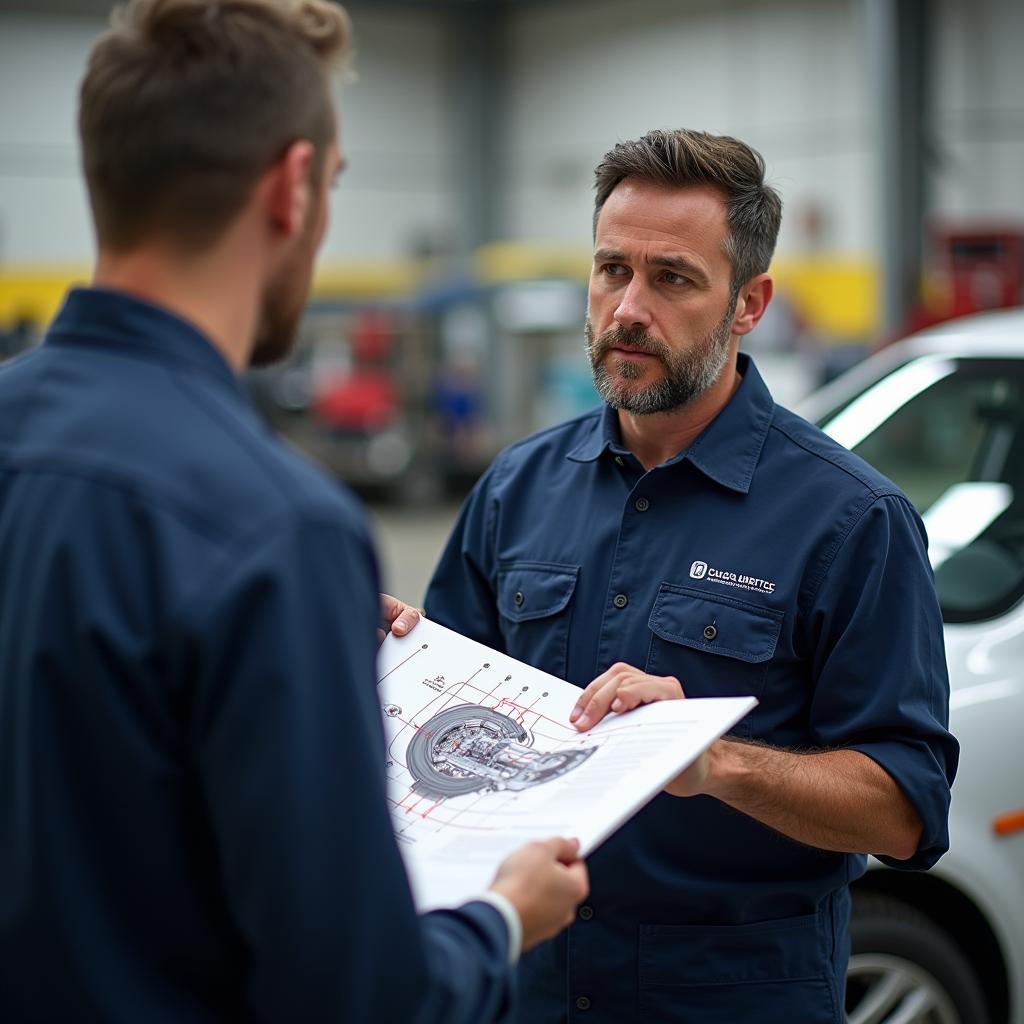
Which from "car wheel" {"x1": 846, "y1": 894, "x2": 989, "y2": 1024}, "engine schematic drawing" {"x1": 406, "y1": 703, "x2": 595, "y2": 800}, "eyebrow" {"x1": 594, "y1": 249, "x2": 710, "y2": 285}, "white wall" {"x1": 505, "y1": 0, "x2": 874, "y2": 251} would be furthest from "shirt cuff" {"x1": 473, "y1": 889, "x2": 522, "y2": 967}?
"white wall" {"x1": 505, "y1": 0, "x2": 874, "y2": 251}

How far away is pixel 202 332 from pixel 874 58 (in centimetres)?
1328

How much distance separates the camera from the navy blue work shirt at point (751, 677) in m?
1.94

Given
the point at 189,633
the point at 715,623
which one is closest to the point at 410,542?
the point at 715,623

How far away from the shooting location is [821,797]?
1.88 meters

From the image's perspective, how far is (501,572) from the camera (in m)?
2.29

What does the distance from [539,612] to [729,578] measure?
321 mm

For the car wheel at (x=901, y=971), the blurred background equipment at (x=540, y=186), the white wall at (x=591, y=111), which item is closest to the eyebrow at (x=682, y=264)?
the car wheel at (x=901, y=971)

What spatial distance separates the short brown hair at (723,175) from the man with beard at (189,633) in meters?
1.03

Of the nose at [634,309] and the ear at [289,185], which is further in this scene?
the nose at [634,309]

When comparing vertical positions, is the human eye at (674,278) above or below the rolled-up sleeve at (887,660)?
above

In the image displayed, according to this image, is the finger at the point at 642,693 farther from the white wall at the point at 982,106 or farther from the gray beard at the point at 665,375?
the white wall at the point at 982,106

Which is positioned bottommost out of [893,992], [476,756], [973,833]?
[893,992]

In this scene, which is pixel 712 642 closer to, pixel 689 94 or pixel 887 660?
pixel 887 660

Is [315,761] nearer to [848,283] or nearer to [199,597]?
[199,597]
